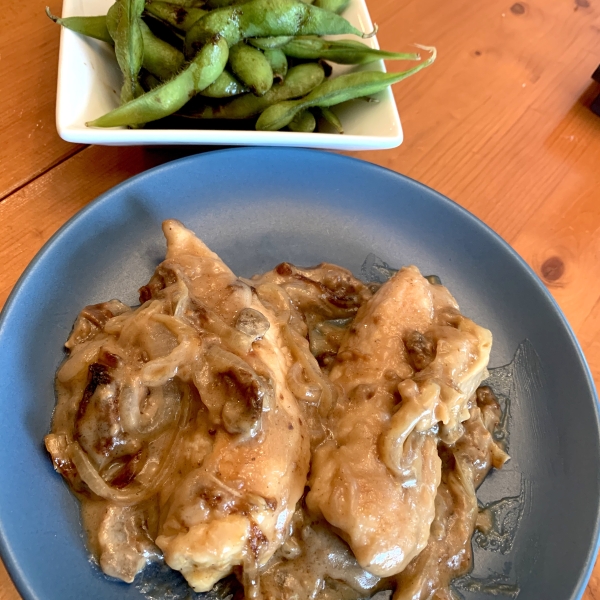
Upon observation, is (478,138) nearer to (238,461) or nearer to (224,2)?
(224,2)

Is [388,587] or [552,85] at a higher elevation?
[552,85]

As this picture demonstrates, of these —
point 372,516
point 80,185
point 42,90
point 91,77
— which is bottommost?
point 372,516

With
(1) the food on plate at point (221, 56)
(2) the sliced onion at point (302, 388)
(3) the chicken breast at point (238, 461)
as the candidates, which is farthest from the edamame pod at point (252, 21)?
(2) the sliced onion at point (302, 388)

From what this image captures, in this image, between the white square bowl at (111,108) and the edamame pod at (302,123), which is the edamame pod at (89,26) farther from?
the edamame pod at (302,123)

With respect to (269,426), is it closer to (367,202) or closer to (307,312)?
(307,312)

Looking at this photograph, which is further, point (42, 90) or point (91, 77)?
point (42, 90)

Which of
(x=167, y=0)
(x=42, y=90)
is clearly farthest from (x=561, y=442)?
(x=42, y=90)
